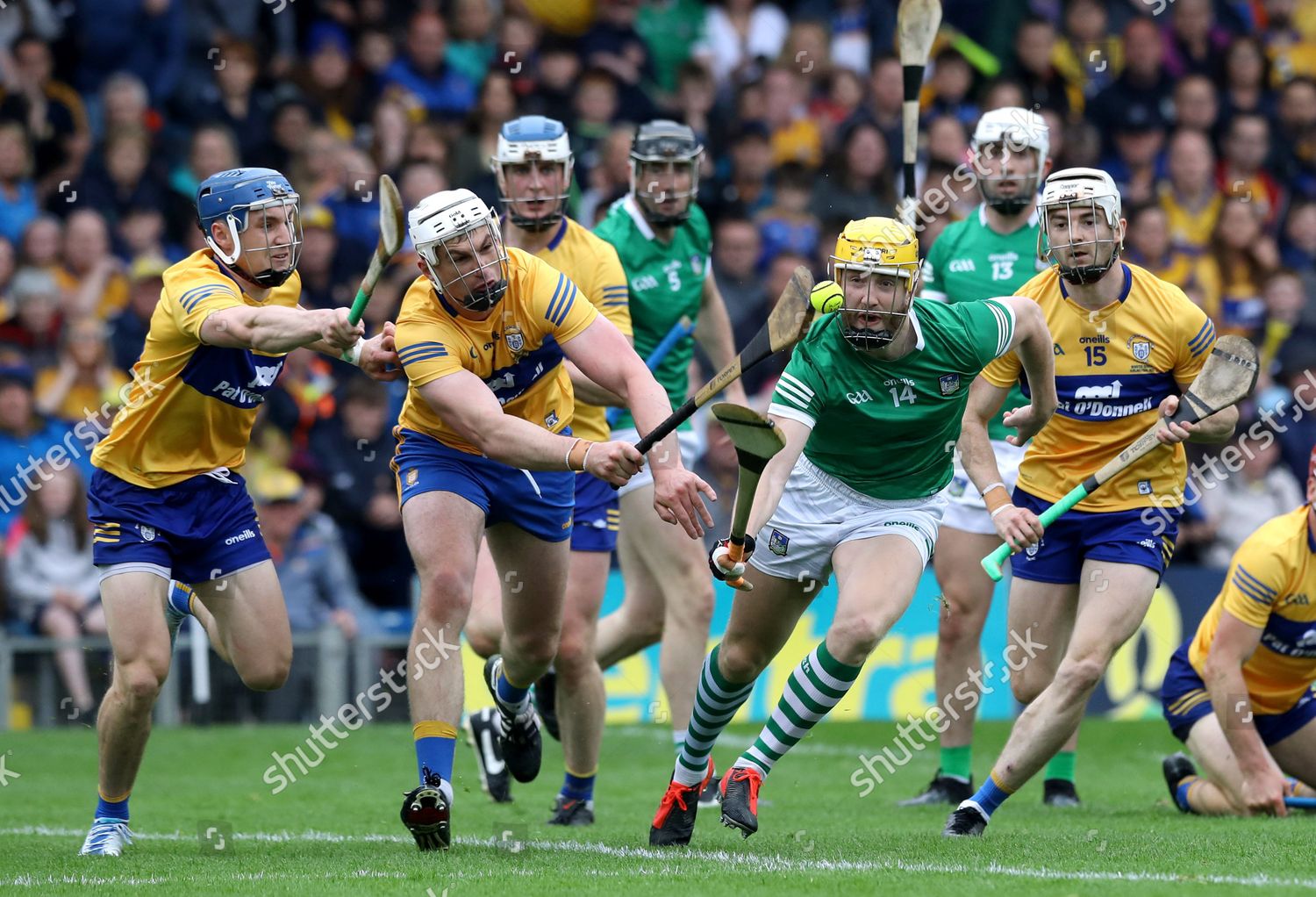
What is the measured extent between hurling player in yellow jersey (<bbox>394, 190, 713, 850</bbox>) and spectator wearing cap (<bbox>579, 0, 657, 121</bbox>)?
7.76m

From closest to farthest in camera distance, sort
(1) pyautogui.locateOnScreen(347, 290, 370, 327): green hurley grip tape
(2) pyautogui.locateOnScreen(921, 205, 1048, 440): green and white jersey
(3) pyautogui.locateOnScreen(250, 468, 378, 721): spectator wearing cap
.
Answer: (1) pyautogui.locateOnScreen(347, 290, 370, 327): green hurley grip tape → (2) pyautogui.locateOnScreen(921, 205, 1048, 440): green and white jersey → (3) pyautogui.locateOnScreen(250, 468, 378, 721): spectator wearing cap

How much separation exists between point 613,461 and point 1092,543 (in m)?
2.18

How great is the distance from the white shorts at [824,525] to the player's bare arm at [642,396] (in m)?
0.30

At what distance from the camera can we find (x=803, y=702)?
233 inches

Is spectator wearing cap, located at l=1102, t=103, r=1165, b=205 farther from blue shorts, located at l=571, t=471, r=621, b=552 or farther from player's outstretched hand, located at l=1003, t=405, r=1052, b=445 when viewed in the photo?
player's outstretched hand, located at l=1003, t=405, r=1052, b=445

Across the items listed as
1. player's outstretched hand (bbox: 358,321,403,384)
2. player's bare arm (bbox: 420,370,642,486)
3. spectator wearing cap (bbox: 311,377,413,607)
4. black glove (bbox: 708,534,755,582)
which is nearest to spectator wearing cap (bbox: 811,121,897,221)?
spectator wearing cap (bbox: 311,377,413,607)

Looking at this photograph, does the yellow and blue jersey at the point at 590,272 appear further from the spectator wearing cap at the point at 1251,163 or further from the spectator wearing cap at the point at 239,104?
the spectator wearing cap at the point at 1251,163

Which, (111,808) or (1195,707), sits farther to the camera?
(1195,707)

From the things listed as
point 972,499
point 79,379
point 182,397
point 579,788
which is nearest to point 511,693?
point 579,788

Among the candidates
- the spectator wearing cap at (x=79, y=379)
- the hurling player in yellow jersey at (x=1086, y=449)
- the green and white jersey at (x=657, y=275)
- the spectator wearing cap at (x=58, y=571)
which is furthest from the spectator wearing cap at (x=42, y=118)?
the hurling player in yellow jersey at (x=1086, y=449)

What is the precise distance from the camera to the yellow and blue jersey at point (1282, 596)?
7.05 meters

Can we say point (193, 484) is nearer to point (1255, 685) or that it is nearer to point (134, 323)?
point (1255, 685)

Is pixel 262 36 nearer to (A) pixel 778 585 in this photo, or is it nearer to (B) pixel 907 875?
(A) pixel 778 585

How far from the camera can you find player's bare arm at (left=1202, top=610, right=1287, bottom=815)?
698 cm
